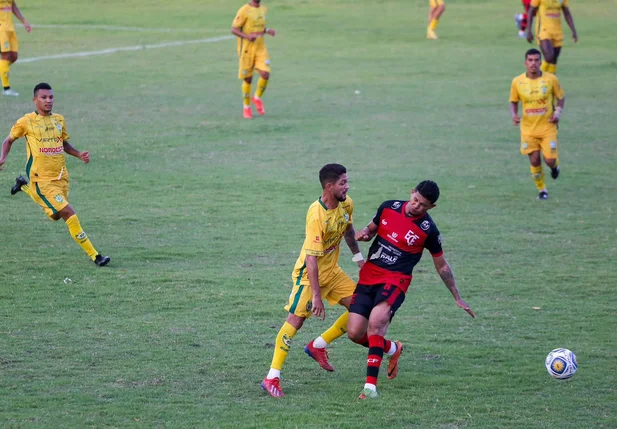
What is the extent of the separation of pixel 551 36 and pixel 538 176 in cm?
783

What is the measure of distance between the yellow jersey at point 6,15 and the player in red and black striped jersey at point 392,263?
14.7 m

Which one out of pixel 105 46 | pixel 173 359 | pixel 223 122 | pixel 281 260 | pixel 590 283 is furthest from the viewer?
pixel 105 46

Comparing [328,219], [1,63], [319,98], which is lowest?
[319,98]

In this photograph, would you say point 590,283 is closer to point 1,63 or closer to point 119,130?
point 119,130

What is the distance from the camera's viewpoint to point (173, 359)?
7805 millimetres

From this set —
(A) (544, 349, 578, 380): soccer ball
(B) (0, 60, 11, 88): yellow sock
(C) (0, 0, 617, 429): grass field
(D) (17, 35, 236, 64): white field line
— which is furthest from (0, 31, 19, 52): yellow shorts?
(A) (544, 349, 578, 380): soccer ball

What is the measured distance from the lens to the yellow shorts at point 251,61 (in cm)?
1973

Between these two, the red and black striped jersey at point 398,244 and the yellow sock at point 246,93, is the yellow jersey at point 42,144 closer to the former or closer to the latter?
the red and black striped jersey at point 398,244

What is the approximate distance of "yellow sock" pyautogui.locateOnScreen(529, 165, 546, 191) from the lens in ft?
→ 46.7

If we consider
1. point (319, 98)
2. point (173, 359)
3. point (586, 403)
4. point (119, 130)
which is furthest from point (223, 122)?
Answer: point (586, 403)

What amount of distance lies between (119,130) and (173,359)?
11.2m

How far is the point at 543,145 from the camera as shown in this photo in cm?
1407

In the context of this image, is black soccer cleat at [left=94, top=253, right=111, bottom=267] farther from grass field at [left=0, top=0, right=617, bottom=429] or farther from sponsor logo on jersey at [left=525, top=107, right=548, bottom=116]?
sponsor logo on jersey at [left=525, top=107, right=548, bottom=116]

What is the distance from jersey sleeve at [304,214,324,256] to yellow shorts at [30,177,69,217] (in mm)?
4380
